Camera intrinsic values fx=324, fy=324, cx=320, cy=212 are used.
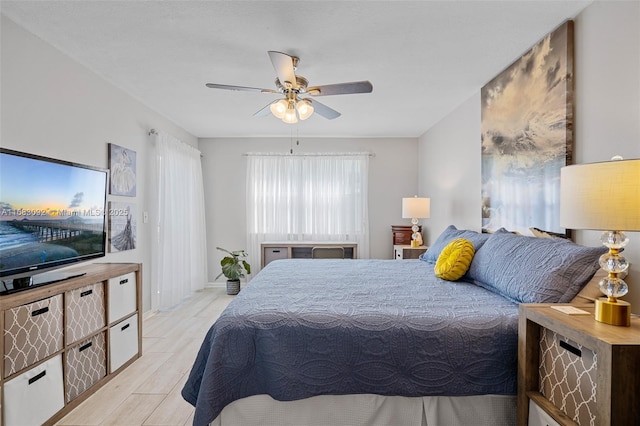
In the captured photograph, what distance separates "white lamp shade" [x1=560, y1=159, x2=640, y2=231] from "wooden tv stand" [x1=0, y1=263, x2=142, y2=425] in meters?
2.70

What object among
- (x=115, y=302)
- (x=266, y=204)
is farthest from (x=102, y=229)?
(x=266, y=204)

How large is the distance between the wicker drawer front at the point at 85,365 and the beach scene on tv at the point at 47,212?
61 centimetres

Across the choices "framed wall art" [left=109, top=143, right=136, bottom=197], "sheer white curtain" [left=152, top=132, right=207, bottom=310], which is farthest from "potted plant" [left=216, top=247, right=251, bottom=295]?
"framed wall art" [left=109, top=143, right=136, bottom=197]

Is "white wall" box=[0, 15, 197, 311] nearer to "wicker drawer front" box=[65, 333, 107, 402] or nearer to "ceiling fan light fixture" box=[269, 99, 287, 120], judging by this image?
"wicker drawer front" box=[65, 333, 107, 402]

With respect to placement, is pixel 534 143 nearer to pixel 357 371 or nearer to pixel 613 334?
pixel 613 334

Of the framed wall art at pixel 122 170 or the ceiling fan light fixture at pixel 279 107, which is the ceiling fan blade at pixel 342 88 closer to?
the ceiling fan light fixture at pixel 279 107

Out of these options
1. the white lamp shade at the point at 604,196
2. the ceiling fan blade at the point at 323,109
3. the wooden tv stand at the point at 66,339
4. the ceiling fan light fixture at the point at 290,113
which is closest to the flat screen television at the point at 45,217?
the wooden tv stand at the point at 66,339

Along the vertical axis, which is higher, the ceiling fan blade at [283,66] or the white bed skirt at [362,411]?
the ceiling fan blade at [283,66]

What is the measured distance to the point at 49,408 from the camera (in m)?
1.90

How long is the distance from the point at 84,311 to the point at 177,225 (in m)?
2.26

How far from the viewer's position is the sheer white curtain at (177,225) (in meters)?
4.00

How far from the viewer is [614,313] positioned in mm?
1280

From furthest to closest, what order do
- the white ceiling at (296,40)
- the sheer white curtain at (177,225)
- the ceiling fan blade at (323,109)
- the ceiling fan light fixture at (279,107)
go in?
the sheer white curtain at (177,225) < the ceiling fan blade at (323,109) < the ceiling fan light fixture at (279,107) < the white ceiling at (296,40)

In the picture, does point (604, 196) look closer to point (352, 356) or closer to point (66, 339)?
point (352, 356)
